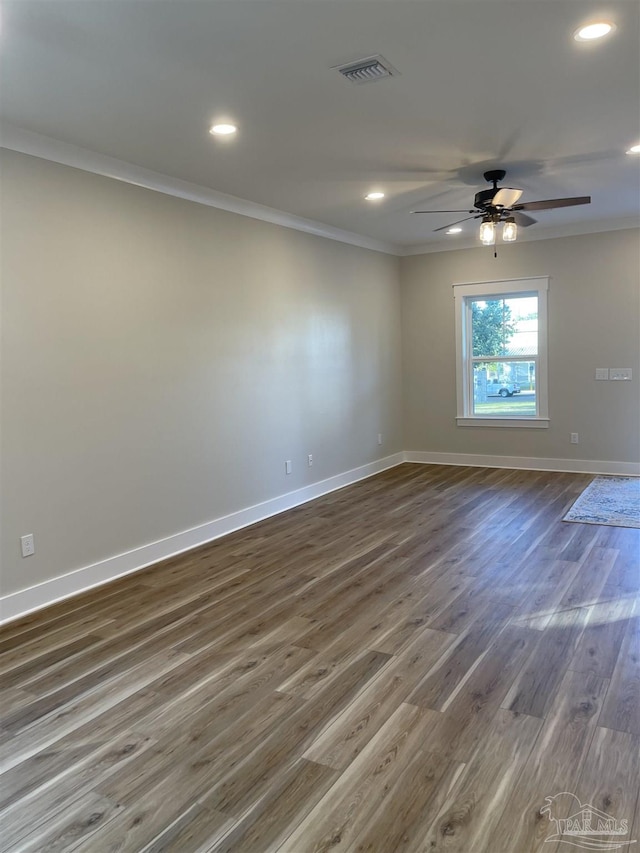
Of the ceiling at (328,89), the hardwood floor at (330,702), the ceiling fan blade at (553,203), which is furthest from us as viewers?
the ceiling fan blade at (553,203)

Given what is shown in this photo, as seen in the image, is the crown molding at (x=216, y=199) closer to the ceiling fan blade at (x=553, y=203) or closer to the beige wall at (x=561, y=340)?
the beige wall at (x=561, y=340)

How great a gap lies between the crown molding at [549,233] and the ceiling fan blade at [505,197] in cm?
230

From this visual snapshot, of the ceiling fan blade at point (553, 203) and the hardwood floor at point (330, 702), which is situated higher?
the ceiling fan blade at point (553, 203)

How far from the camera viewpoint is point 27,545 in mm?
3480

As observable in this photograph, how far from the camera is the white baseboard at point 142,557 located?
3477 millimetres

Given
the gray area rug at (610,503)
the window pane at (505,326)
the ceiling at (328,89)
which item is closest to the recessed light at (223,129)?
the ceiling at (328,89)

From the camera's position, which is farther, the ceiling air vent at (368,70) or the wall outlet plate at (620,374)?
the wall outlet plate at (620,374)

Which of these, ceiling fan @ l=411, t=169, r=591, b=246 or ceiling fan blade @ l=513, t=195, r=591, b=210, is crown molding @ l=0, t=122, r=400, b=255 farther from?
ceiling fan blade @ l=513, t=195, r=591, b=210

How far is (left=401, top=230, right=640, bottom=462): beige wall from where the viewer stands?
6500 millimetres

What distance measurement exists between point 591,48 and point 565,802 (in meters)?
2.93

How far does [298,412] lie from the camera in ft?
19.1

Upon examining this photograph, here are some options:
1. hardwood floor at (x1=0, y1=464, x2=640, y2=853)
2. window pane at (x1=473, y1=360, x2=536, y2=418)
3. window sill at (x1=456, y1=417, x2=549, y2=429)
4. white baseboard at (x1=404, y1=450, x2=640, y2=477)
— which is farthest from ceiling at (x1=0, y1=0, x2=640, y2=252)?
white baseboard at (x1=404, y1=450, x2=640, y2=477)

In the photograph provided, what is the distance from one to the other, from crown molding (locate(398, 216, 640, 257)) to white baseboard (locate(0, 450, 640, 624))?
2470 mm

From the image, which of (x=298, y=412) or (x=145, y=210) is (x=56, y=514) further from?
(x=298, y=412)
